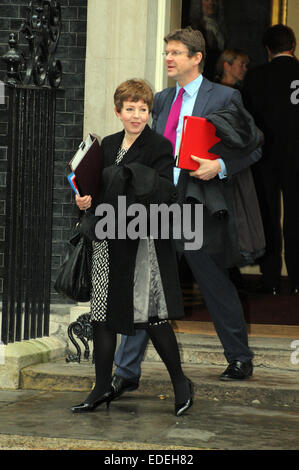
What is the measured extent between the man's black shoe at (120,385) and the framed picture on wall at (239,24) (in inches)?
140

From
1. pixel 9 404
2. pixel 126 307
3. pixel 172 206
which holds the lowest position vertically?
pixel 9 404

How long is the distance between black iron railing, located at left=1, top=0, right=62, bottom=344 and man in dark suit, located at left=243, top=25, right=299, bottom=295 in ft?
7.64

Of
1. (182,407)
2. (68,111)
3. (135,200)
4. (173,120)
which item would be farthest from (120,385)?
(68,111)

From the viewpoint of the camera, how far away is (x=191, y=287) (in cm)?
911

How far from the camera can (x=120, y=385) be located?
6094 millimetres

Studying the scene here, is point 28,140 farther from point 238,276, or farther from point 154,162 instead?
point 238,276

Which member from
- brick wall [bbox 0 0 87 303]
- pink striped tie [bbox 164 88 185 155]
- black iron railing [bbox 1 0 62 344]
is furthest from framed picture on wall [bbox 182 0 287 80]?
pink striped tie [bbox 164 88 185 155]

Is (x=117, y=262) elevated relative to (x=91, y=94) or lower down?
lower down

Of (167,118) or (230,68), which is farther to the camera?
(230,68)

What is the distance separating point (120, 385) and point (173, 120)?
5.26 feet

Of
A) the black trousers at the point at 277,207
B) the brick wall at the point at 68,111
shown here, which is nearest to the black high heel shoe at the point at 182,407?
the brick wall at the point at 68,111

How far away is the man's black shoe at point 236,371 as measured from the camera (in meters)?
6.39
